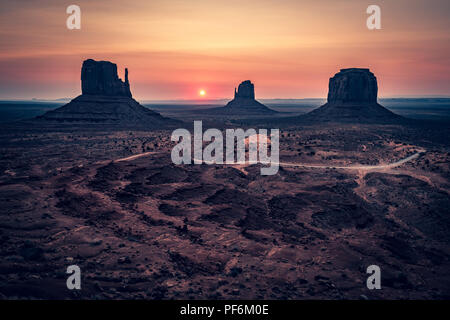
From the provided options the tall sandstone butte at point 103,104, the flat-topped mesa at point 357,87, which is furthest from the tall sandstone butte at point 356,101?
the tall sandstone butte at point 103,104

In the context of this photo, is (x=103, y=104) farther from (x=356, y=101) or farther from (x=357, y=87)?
(x=356, y=101)

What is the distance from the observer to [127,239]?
22078 millimetres

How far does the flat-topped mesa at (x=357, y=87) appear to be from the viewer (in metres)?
132

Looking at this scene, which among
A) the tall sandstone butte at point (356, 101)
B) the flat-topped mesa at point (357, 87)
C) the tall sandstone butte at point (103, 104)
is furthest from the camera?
the flat-topped mesa at point (357, 87)

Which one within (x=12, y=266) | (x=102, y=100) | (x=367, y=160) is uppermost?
(x=102, y=100)

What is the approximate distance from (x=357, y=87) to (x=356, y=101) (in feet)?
20.9

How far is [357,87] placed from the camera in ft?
435

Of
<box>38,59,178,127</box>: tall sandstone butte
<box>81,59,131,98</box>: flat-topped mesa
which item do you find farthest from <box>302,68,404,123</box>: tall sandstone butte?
<box>81,59,131,98</box>: flat-topped mesa

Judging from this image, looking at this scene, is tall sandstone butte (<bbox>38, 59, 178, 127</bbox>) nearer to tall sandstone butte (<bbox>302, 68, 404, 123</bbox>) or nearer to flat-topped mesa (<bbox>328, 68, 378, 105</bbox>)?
tall sandstone butte (<bbox>302, 68, 404, 123</bbox>)

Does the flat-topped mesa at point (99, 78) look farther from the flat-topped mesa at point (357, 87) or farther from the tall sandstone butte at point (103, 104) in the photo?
the flat-topped mesa at point (357, 87)

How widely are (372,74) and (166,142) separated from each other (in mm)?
110655

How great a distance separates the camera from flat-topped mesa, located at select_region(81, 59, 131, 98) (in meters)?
118
